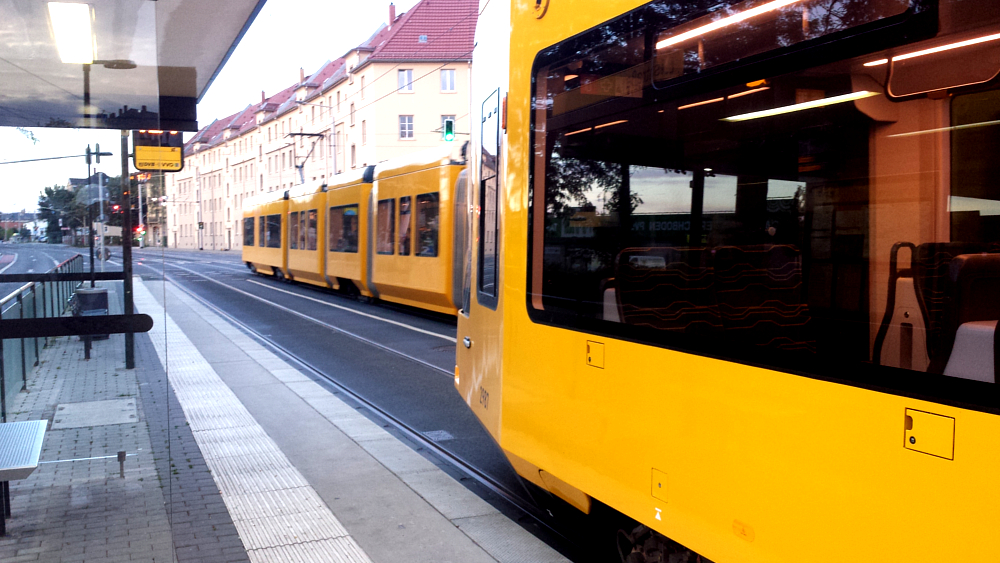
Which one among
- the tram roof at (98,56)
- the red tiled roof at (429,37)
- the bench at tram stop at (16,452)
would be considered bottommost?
the bench at tram stop at (16,452)

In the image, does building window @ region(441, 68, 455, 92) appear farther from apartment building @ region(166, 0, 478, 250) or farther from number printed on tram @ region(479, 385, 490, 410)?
number printed on tram @ region(479, 385, 490, 410)

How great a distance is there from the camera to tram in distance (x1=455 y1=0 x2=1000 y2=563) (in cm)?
190

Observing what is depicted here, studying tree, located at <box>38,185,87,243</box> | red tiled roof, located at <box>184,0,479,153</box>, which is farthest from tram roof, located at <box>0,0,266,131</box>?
red tiled roof, located at <box>184,0,479,153</box>

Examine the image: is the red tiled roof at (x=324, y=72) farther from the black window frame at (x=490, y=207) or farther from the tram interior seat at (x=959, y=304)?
the tram interior seat at (x=959, y=304)

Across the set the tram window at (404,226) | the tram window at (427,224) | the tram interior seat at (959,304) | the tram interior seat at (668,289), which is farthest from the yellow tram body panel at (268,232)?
the tram interior seat at (959,304)

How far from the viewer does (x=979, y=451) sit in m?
1.73

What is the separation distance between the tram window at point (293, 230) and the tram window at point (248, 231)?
23.6 ft

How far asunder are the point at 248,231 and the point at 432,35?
2282 centimetres

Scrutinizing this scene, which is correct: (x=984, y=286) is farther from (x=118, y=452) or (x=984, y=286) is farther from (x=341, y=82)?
(x=341, y=82)

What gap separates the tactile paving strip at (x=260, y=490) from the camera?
13.7 feet

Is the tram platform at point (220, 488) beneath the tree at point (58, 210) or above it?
beneath

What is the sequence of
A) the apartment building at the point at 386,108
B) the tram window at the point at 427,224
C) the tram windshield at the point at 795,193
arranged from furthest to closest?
the apartment building at the point at 386,108
the tram window at the point at 427,224
the tram windshield at the point at 795,193

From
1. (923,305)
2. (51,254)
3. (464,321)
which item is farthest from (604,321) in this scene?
(51,254)

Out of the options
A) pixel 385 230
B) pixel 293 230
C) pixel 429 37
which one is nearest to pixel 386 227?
pixel 385 230
